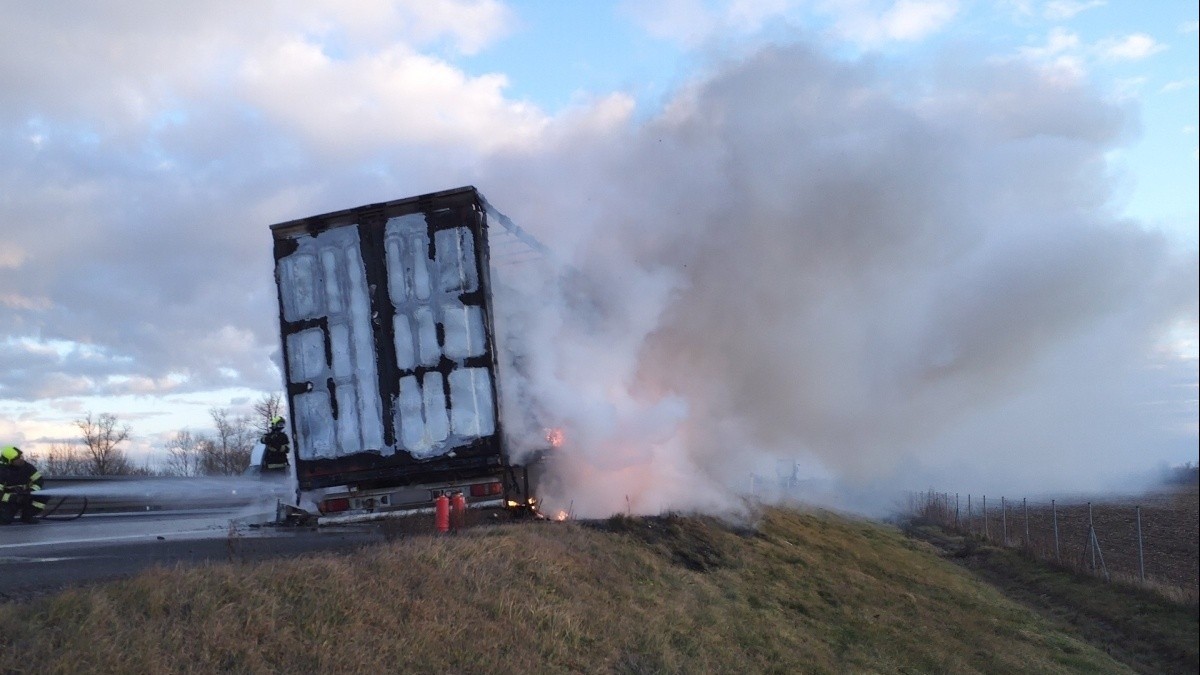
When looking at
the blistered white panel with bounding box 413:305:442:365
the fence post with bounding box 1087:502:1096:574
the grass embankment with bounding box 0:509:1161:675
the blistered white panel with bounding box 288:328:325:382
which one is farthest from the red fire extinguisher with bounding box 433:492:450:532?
the fence post with bounding box 1087:502:1096:574

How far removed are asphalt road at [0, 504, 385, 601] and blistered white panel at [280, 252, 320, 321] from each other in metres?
2.43

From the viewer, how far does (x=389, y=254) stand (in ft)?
32.6

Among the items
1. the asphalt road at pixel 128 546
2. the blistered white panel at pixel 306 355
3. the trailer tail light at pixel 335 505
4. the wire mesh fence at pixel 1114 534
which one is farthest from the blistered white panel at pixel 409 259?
the wire mesh fence at pixel 1114 534

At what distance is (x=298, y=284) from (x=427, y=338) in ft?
5.45

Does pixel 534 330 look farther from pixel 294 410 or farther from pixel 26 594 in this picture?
pixel 26 594

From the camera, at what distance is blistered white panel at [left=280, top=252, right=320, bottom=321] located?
395 inches

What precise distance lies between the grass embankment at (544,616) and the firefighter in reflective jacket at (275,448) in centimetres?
635

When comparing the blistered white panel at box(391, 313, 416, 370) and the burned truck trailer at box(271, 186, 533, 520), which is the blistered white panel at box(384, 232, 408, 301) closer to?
the burned truck trailer at box(271, 186, 533, 520)

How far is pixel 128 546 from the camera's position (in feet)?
32.4

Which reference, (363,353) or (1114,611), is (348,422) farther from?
(1114,611)

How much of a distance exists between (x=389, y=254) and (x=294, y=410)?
213 centimetres

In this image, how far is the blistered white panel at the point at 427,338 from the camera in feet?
32.2

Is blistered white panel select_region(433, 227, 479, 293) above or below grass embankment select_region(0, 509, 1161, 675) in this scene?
above

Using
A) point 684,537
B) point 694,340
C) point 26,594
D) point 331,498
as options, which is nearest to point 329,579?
point 26,594
